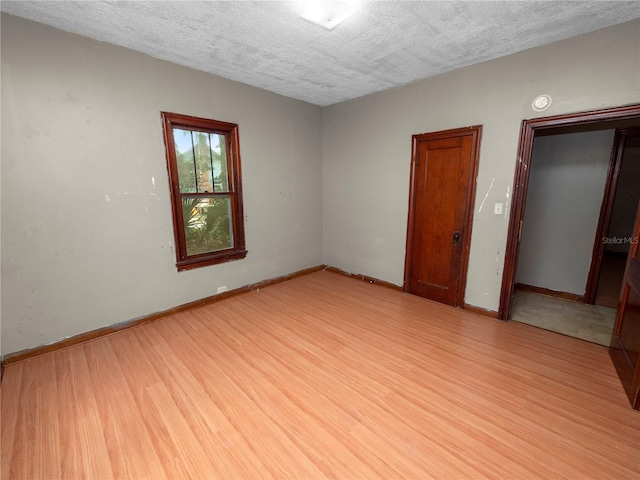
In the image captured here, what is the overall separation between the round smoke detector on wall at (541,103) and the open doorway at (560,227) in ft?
0.56

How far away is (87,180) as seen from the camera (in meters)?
2.48

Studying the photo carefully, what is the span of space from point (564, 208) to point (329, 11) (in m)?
3.74

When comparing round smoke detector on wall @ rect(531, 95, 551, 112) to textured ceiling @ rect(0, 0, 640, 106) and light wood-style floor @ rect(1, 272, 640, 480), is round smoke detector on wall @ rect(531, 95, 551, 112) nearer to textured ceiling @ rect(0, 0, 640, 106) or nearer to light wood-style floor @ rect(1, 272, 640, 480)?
textured ceiling @ rect(0, 0, 640, 106)

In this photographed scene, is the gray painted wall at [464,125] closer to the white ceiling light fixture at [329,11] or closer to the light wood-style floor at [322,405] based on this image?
the light wood-style floor at [322,405]

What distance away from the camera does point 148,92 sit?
2.73 metres

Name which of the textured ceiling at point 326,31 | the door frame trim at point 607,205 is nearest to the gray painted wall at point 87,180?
the textured ceiling at point 326,31

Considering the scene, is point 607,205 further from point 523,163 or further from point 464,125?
point 464,125

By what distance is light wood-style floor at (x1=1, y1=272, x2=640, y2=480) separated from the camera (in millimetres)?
1470

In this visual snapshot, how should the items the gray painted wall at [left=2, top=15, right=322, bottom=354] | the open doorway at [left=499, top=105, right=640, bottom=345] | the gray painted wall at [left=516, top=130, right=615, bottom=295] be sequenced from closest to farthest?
1. the gray painted wall at [left=2, top=15, right=322, bottom=354]
2. the open doorway at [left=499, top=105, right=640, bottom=345]
3. the gray painted wall at [left=516, top=130, right=615, bottom=295]

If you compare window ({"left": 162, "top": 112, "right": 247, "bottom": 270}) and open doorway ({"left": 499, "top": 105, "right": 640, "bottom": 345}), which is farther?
window ({"left": 162, "top": 112, "right": 247, "bottom": 270})

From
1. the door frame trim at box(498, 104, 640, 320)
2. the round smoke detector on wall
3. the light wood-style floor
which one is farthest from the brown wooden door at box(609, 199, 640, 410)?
the round smoke detector on wall

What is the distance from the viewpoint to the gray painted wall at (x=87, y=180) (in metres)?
2.18

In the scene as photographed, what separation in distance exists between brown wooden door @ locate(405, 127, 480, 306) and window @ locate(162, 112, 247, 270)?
90.9 inches

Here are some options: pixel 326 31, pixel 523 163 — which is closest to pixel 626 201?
pixel 523 163
